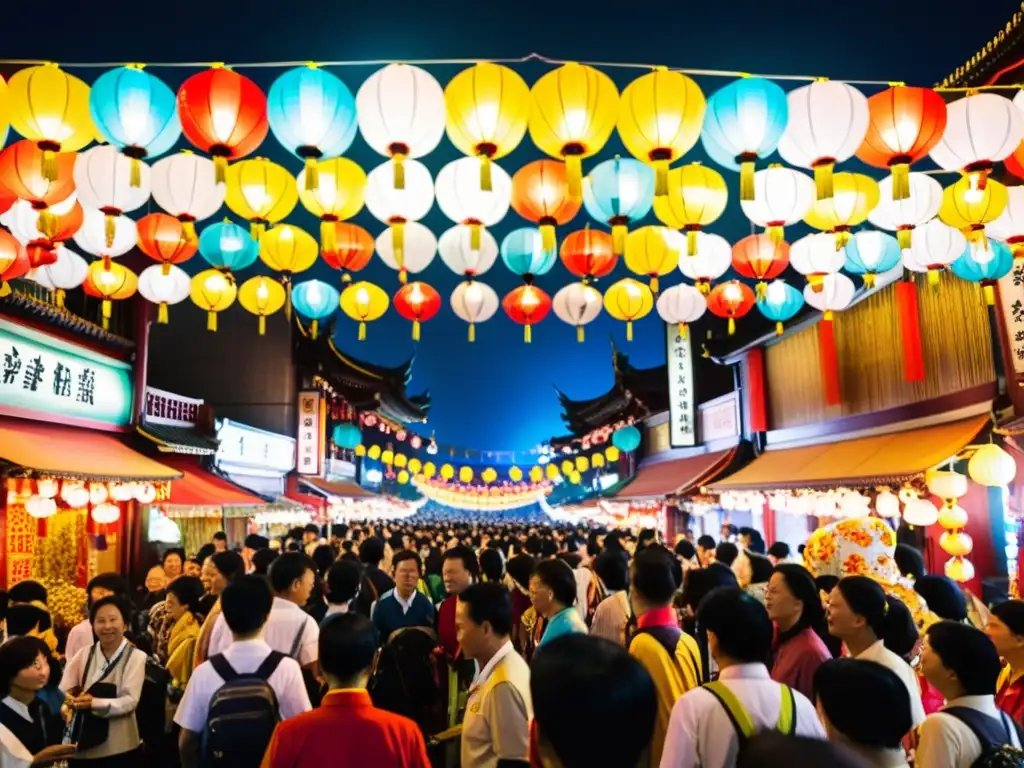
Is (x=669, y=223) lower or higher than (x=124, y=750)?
higher

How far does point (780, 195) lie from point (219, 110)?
4.69 m

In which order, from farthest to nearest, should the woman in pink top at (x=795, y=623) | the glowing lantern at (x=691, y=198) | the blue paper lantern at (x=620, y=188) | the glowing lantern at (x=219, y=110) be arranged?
the blue paper lantern at (x=620, y=188) < the glowing lantern at (x=691, y=198) < the glowing lantern at (x=219, y=110) < the woman in pink top at (x=795, y=623)

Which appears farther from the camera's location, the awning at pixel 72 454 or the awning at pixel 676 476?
the awning at pixel 676 476

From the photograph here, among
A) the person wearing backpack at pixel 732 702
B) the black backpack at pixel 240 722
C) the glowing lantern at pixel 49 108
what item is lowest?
the black backpack at pixel 240 722

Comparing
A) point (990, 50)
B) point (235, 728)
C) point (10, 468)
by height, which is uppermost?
point (990, 50)

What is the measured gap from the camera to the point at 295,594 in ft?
18.7

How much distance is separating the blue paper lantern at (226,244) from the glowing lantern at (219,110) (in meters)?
2.88

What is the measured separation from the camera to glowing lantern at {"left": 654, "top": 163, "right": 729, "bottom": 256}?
680 cm

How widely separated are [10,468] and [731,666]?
9.06 m

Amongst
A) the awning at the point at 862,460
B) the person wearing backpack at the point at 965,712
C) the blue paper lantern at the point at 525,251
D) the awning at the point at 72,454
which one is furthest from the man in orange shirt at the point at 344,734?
the awning at the point at 862,460

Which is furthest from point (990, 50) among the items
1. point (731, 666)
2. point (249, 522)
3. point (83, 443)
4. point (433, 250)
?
point (249, 522)

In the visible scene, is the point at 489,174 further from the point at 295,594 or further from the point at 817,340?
the point at 817,340

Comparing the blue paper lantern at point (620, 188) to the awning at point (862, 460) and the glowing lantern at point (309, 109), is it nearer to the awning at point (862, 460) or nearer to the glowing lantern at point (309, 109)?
the glowing lantern at point (309, 109)

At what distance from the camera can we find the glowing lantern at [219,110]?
5.67 m
